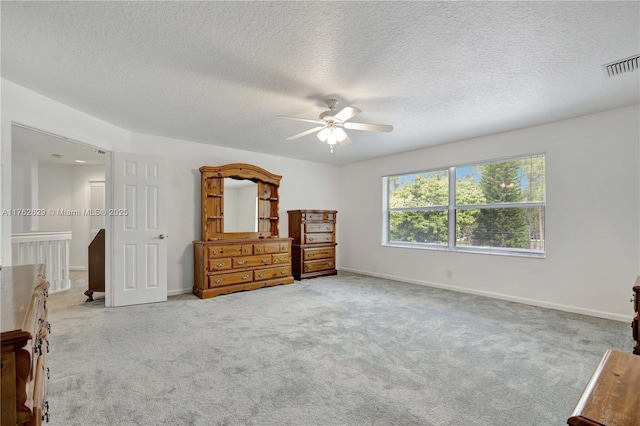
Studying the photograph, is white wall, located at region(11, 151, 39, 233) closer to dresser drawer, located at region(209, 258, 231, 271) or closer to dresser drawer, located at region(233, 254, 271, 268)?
dresser drawer, located at region(209, 258, 231, 271)

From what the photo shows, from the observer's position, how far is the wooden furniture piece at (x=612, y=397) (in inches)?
29.0

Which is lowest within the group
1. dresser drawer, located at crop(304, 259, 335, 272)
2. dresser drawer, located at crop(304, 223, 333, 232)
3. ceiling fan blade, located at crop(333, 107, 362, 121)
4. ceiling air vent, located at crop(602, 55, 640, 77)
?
dresser drawer, located at crop(304, 259, 335, 272)

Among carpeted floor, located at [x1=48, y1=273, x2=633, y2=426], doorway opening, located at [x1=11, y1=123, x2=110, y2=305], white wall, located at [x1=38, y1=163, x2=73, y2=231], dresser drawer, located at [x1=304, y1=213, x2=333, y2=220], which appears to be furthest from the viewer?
white wall, located at [x1=38, y1=163, x2=73, y2=231]

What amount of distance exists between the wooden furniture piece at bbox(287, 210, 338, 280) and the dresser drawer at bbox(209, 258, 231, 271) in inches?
60.2

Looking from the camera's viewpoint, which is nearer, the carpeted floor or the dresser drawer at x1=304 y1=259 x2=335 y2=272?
the carpeted floor

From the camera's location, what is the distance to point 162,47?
2195mm

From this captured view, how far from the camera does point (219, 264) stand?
4559mm

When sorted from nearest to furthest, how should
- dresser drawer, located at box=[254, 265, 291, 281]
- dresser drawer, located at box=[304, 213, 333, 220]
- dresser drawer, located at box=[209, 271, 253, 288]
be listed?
1. dresser drawer, located at box=[209, 271, 253, 288]
2. dresser drawer, located at box=[254, 265, 291, 281]
3. dresser drawer, located at box=[304, 213, 333, 220]

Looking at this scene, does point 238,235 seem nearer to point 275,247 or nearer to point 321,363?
point 275,247

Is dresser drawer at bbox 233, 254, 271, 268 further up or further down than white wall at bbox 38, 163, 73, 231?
further down

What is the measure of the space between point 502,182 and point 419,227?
1558mm

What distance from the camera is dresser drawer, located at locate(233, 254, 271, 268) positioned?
15.6 ft

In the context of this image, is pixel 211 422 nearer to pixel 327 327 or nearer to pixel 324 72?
pixel 327 327

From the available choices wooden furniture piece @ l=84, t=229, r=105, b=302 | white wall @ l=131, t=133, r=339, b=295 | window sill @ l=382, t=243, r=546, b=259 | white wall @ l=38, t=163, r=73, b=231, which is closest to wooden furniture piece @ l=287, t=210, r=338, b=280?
window sill @ l=382, t=243, r=546, b=259
